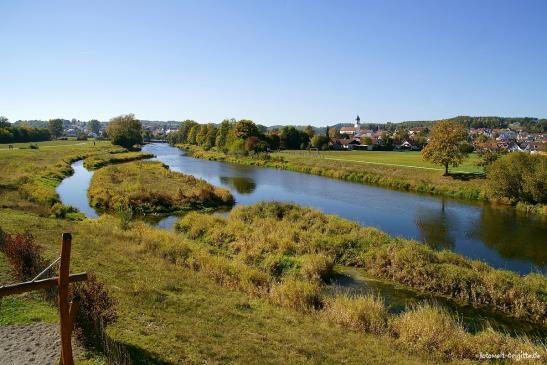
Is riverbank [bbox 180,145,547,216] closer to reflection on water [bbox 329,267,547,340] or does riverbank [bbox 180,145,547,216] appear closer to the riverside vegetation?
the riverside vegetation

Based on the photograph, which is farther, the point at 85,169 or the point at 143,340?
the point at 85,169

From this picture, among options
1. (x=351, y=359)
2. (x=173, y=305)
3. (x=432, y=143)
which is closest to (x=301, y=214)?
(x=173, y=305)

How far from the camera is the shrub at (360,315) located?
11375mm

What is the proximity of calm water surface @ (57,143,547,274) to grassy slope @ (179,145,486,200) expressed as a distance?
3.14m

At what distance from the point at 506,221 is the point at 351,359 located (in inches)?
1166

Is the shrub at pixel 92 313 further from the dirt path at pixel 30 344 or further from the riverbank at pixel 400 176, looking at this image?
the riverbank at pixel 400 176

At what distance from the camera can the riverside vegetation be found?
9.32 m

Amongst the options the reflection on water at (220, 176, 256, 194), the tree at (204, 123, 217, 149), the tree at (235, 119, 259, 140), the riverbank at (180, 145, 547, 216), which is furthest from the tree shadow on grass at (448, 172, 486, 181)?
the tree at (204, 123, 217, 149)

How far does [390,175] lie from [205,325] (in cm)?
5041

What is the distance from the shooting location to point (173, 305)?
11.3 meters

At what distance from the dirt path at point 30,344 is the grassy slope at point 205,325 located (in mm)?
1264

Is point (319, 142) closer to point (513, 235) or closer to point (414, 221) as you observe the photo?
point (414, 221)

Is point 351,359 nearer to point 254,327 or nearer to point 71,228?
point 254,327

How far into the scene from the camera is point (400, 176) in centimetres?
5556
